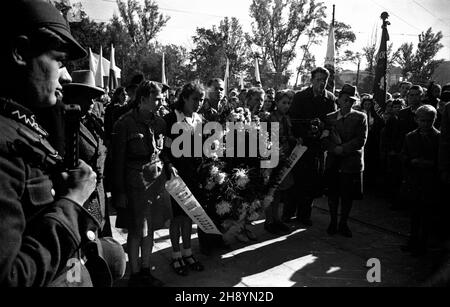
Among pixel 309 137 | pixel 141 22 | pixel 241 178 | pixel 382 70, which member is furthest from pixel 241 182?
pixel 141 22

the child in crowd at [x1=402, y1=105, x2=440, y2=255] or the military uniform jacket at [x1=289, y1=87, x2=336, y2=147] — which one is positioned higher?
the military uniform jacket at [x1=289, y1=87, x2=336, y2=147]

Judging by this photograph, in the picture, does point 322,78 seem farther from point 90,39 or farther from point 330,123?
point 90,39

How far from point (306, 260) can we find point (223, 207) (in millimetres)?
1243

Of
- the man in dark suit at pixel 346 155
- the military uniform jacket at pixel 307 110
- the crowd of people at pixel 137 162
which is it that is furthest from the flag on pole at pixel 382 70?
the man in dark suit at pixel 346 155

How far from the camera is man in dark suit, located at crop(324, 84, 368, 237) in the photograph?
4934 mm

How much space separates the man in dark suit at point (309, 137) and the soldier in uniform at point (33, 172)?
4441mm

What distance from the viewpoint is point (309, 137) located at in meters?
5.33

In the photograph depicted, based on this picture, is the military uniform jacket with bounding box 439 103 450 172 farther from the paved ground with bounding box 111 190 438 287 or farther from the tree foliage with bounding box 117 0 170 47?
the tree foliage with bounding box 117 0 170 47

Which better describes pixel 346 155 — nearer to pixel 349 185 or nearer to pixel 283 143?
pixel 349 185

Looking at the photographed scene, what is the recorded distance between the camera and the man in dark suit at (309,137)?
5.40 meters

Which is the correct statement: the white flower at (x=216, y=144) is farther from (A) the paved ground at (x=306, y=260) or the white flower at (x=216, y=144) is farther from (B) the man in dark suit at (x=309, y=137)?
(B) the man in dark suit at (x=309, y=137)

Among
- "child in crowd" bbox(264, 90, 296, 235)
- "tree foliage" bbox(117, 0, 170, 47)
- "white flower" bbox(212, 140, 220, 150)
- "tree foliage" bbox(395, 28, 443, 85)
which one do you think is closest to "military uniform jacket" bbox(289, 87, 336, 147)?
"child in crowd" bbox(264, 90, 296, 235)

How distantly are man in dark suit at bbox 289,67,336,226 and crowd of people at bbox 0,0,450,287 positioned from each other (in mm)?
17
